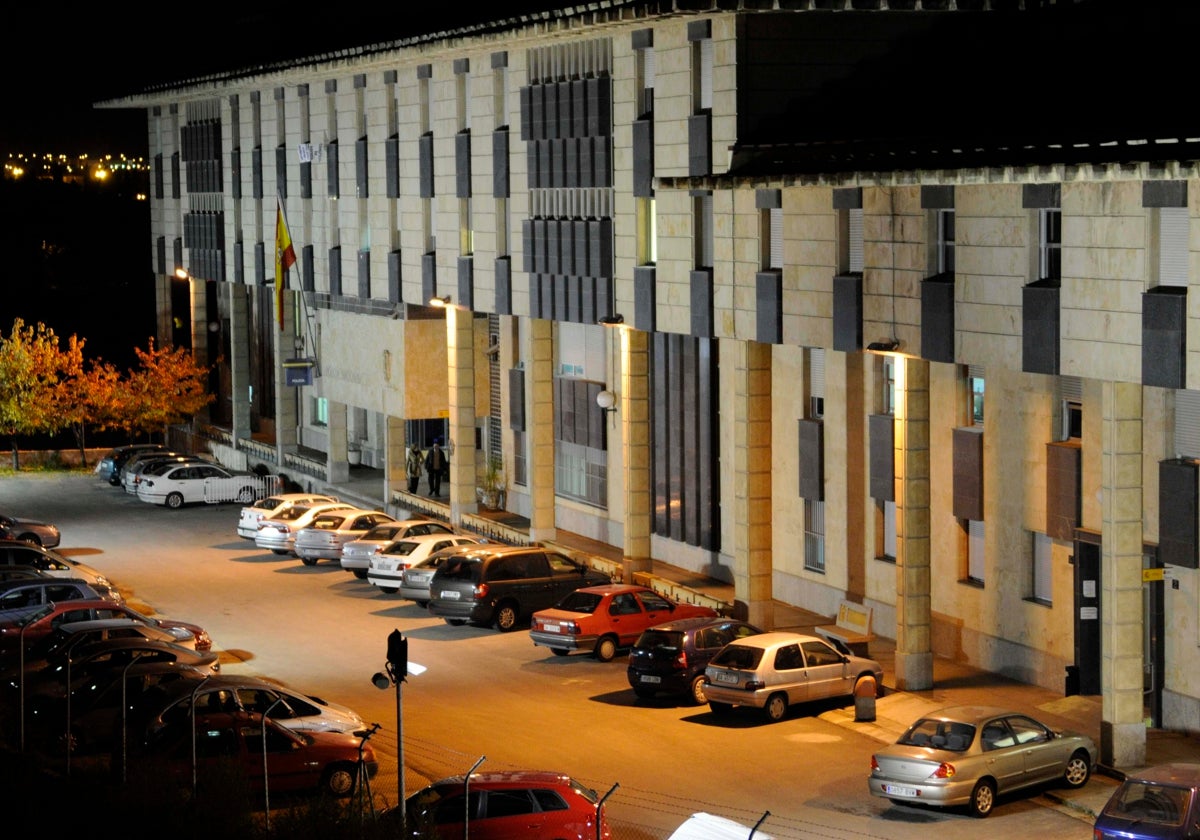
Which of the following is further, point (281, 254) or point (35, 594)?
point (281, 254)

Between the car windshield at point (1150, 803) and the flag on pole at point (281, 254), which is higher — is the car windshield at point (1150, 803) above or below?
below

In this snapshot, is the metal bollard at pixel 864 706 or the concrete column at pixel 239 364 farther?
the concrete column at pixel 239 364

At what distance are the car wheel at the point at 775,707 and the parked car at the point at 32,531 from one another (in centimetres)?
2754

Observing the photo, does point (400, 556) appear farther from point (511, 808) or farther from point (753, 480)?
point (511, 808)

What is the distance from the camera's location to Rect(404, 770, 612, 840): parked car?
23.2 metres

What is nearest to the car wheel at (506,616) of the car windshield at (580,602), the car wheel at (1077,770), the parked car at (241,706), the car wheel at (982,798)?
the car windshield at (580,602)

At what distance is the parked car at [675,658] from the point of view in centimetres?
3372

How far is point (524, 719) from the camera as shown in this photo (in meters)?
33.2

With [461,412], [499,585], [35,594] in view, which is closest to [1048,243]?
[499,585]

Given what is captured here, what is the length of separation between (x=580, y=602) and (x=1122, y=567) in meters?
12.6

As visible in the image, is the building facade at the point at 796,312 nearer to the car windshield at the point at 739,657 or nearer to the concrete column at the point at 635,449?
the concrete column at the point at 635,449

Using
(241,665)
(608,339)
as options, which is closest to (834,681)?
(241,665)

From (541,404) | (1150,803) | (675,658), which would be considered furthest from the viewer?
(541,404)

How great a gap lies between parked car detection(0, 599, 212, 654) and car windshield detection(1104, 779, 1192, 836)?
773 inches
